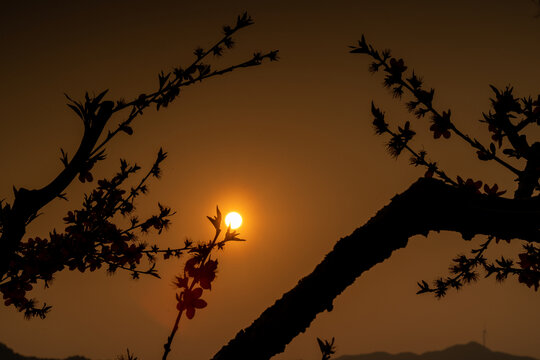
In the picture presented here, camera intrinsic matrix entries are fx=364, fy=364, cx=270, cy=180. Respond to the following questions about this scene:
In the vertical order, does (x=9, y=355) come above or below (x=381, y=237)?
above

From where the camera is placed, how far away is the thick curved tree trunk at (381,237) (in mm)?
1504

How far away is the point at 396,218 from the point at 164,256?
4.68 meters

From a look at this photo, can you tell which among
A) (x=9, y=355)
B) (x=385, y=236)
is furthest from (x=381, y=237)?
(x=9, y=355)

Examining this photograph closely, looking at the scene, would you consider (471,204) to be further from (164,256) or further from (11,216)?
(164,256)

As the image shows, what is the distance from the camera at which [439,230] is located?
185 cm

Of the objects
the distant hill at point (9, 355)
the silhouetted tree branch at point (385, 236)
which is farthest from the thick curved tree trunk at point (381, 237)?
the distant hill at point (9, 355)

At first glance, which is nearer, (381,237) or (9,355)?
(381,237)

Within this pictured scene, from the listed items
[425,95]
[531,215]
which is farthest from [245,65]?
[531,215]

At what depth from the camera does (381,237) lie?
68.1 inches

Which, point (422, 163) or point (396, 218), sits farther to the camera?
point (422, 163)

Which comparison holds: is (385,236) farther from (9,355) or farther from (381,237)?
(9,355)

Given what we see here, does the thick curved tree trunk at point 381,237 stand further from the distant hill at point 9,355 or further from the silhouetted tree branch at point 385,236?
the distant hill at point 9,355

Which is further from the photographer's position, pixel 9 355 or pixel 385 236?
pixel 9 355

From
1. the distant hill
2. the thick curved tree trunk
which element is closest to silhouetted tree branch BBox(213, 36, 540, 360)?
the thick curved tree trunk
